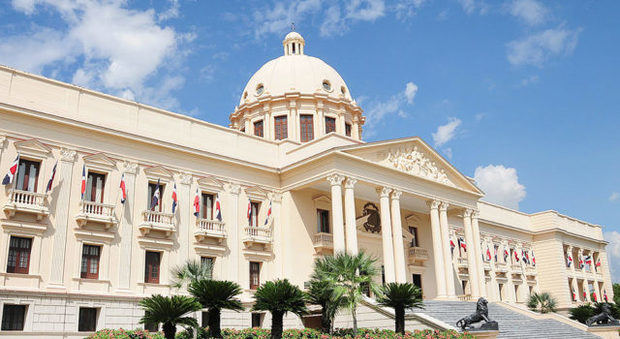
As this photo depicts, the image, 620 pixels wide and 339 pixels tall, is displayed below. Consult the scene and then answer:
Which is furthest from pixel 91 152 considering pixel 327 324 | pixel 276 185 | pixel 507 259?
pixel 507 259

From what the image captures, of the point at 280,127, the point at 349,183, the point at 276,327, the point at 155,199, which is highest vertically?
the point at 280,127

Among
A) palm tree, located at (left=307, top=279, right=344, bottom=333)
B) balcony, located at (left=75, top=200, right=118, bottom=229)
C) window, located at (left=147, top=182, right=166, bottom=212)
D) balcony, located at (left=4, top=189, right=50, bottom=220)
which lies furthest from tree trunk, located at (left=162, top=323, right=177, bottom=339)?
window, located at (left=147, top=182, right=166, bottom=212)

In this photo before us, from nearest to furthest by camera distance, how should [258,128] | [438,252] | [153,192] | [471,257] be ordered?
[153,192]
[438,252]
[471,257]
[258,128]

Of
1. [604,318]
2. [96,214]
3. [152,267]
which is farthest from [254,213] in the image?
[604,318]

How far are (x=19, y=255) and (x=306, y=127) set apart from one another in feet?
80.5

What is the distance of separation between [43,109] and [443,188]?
24.3 m

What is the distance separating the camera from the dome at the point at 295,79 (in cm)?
4528

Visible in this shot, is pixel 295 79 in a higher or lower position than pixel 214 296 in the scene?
higher

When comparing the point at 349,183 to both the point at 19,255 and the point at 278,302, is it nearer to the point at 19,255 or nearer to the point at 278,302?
the point at 278,302

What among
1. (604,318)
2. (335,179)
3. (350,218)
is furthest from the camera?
(604,318)

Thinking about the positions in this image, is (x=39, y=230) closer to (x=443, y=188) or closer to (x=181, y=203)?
(x=181, y=203)

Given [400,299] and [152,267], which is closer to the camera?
[400,299]

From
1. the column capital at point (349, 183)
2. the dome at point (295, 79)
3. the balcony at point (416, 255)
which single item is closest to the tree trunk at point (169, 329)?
the column capital at point (349, 183)

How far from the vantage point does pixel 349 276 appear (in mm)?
23797
